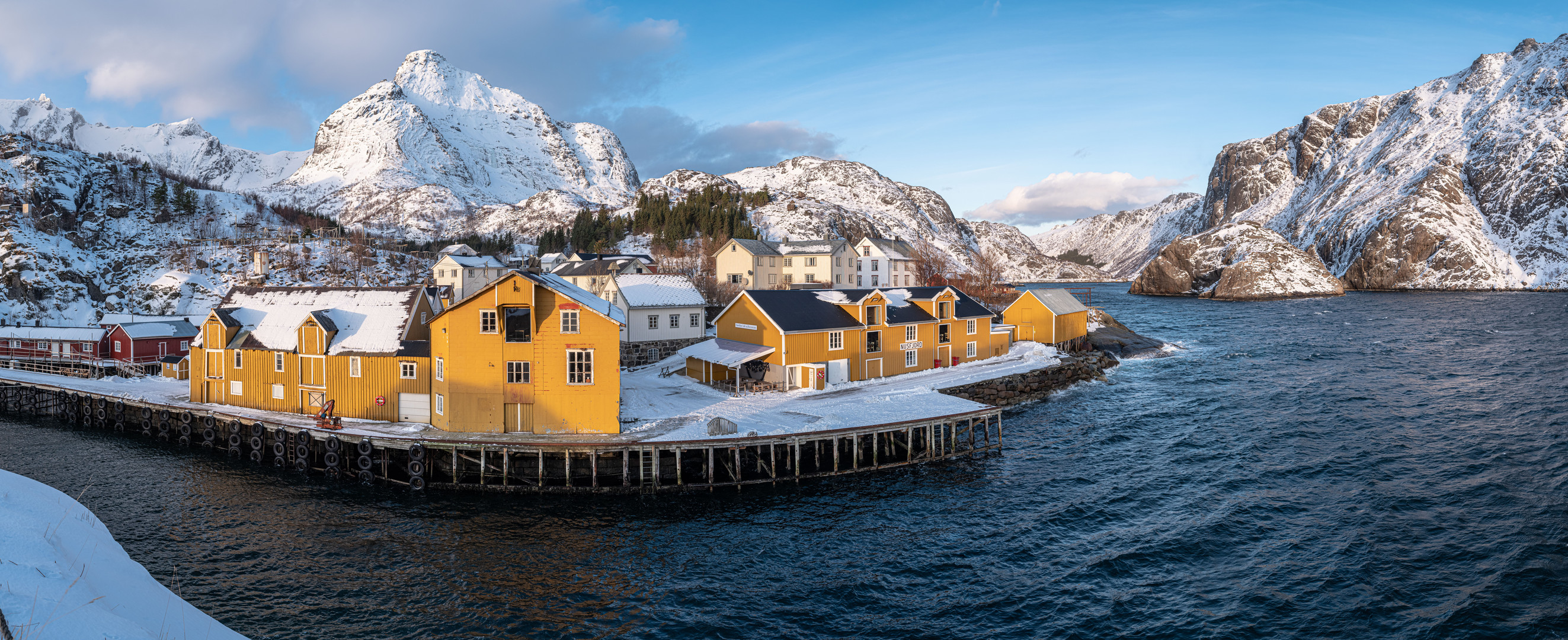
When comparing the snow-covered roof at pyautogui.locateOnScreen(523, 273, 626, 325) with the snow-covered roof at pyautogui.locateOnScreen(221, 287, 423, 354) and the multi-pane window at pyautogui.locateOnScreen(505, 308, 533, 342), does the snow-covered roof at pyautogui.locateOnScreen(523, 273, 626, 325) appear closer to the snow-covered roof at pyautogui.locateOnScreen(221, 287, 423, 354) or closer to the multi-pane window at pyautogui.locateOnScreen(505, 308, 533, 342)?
the multi-pane window at pyautogui.locateOnScreen(505, 308, 533, 342)

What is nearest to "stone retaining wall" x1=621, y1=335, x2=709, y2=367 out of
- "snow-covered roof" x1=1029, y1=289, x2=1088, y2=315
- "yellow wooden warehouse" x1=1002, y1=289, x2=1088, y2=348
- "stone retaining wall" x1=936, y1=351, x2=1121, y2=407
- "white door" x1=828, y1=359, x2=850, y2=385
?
"white door" x1=828, y1=359, x2=850, y2=385

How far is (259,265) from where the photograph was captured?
10925 centimetres

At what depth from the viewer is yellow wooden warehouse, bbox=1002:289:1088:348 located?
2724 inches

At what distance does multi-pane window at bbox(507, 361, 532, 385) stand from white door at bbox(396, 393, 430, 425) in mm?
6047

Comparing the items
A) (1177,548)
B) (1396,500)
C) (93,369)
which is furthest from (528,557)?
(93,369)

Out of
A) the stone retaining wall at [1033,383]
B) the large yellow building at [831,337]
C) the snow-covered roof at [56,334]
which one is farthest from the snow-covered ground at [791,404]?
the snow-covered roof at [56,334]

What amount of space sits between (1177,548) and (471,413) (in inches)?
1212

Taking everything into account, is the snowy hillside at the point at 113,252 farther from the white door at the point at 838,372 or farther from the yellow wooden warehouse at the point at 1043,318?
the yellow wooden warehouse at the point at 1043,318

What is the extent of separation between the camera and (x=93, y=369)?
2304 inches

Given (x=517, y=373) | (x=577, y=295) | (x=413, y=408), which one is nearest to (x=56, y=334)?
(x=413, y=408)

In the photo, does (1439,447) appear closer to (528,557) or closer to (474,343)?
(528,557)

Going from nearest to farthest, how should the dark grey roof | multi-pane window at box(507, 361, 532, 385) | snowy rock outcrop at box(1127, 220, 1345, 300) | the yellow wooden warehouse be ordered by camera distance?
multi-pane window at box(507, 361, 532, 385)
the dark grey roof
the yellow wooden warehouse
snowy rock outcrop at box(1127, 220, 1345, 300)

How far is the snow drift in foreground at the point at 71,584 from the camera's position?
1054 cm

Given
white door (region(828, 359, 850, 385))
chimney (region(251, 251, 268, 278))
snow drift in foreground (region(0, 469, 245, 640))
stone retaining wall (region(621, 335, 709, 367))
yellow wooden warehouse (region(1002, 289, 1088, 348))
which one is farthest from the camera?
chimney (region(251, 251, 268, 278))
